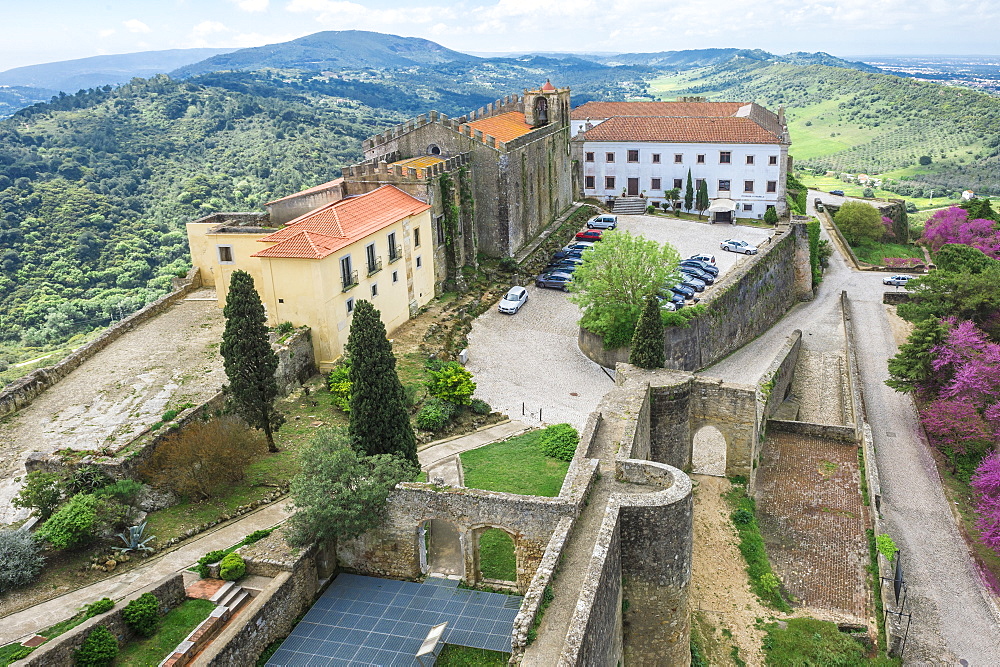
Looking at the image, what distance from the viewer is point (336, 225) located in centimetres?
3234

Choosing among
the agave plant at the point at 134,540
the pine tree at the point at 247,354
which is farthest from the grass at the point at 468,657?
the pine tree at the point at 247,354

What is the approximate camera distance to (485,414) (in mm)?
30812

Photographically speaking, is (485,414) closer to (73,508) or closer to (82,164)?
(73,508)

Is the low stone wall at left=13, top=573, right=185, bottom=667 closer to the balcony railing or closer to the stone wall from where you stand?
the balcony railing

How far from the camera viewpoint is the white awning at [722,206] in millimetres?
56500

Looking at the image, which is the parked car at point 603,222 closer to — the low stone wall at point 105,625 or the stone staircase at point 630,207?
the stone staircase at point 630,207

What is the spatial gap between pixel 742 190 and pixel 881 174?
69913 millimetres

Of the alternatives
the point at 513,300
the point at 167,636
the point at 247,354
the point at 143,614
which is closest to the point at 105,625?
the point at 143,614

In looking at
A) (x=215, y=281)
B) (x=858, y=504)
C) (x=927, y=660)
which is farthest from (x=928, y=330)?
(x=215, y=281)

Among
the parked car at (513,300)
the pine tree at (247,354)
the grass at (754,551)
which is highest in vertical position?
the pine tree at (247,354)

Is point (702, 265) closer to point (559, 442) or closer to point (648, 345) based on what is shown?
point (648, 345)

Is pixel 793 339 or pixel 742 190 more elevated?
pixel 742 190

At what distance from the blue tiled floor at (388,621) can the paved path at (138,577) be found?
2881mm

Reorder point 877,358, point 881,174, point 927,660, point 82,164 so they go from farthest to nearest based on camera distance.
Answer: point 881,174 → point 82,164 → point 877,358 → point 927,660
